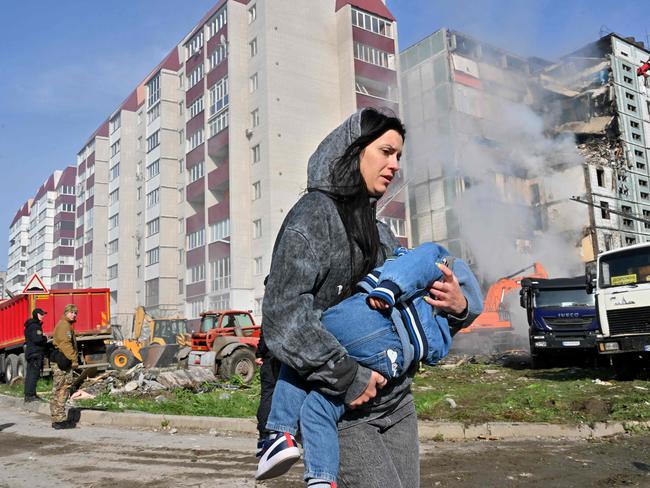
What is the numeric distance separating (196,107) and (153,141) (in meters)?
7.66

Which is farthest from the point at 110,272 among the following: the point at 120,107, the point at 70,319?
the point at 70,319

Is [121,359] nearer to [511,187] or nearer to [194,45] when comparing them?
[511,187]

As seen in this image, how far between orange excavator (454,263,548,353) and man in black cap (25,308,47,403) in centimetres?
1408

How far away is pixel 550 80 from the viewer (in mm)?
46781

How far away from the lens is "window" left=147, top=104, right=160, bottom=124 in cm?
5049

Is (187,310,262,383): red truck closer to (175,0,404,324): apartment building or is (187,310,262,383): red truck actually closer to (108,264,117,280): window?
(175,0,404,324): apartment building

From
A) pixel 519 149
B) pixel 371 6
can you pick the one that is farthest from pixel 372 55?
pixel 519 149

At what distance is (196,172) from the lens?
149ft

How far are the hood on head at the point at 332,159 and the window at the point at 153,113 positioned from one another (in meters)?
51.6

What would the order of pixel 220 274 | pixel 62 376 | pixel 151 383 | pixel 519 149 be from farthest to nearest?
pixel 519 149, pixel 220 274, pixel 151 383, pixel 62 376

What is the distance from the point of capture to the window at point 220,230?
39938mm

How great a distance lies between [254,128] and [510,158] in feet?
65.1

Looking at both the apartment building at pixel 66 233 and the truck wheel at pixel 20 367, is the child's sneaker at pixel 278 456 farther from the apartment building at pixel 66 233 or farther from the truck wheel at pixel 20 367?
the apartment building at pixel 66 233

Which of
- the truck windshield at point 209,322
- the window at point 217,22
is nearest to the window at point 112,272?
the window at point 217,22
